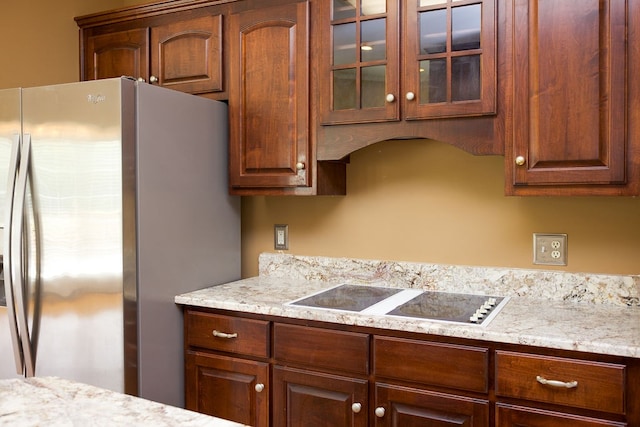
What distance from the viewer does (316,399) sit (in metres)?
1.95

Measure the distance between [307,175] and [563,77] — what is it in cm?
101

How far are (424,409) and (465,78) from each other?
114cm

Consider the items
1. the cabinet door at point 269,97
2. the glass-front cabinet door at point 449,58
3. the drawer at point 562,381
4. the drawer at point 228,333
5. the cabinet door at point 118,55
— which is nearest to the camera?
the drawer at point 562,381

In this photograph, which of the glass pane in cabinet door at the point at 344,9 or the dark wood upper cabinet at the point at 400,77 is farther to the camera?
the glass pane in cabinet door at the point at 344,9

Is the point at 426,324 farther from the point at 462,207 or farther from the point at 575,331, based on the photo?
the point at 462,207

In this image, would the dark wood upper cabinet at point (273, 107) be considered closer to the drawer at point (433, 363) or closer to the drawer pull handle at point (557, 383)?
the drawer at point (433, 363)

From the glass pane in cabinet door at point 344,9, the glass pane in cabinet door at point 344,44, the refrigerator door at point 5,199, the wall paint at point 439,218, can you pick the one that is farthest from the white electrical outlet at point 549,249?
the refrigerator door at point 5,199

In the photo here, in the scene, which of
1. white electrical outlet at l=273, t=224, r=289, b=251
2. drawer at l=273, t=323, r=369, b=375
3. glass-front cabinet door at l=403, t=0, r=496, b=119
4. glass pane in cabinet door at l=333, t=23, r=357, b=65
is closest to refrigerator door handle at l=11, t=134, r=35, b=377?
drawer at l=273, t=323, r=369, b=375

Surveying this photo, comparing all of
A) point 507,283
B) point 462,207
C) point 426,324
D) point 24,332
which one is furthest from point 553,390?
point 24,332

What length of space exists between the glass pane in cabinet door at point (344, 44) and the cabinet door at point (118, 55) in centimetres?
97

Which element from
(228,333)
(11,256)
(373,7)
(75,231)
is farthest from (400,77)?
(11,256)

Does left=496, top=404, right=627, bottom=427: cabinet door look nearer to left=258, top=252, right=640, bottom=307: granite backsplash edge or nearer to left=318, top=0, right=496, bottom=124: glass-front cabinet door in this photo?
left=258, top=252, right=640, bottom=307: granite backsplash edge

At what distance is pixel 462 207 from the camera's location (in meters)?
2.31

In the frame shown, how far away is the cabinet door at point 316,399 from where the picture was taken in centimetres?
188
